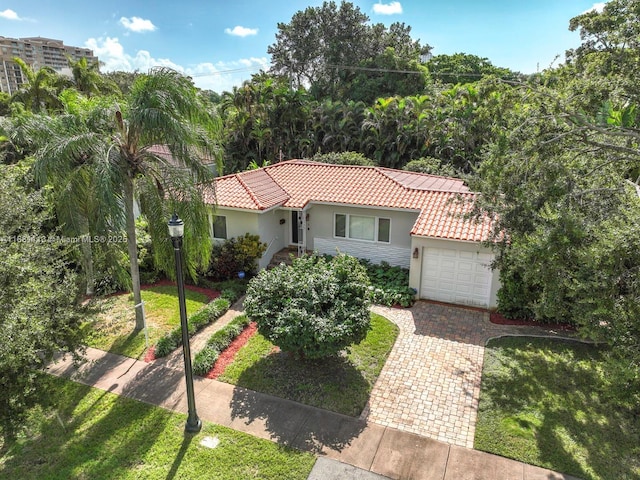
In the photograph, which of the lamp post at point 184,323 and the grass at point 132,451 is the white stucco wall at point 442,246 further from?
the lamp post at point 184,323

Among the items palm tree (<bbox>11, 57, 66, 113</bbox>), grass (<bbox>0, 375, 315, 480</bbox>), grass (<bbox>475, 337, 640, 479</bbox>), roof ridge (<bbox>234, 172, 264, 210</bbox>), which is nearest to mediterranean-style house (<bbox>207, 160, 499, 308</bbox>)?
roof ridge (<bbox>234, 172, 264, 210</bbox>)

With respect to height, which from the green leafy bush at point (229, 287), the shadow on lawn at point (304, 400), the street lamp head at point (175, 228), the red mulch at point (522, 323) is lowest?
the shadow on lawn at point (304, 400)

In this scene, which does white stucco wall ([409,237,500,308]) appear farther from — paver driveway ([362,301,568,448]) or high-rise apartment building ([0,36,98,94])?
high-rise apartment building ([0,36,98,94])

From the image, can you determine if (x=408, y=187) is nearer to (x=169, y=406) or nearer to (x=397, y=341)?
(x=397, y=341)

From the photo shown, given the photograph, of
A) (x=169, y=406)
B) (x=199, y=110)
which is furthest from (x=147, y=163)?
(x=169, y=406)

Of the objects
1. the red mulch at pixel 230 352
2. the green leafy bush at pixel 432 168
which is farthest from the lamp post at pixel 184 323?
the green leafy bush at pixel 432 168
